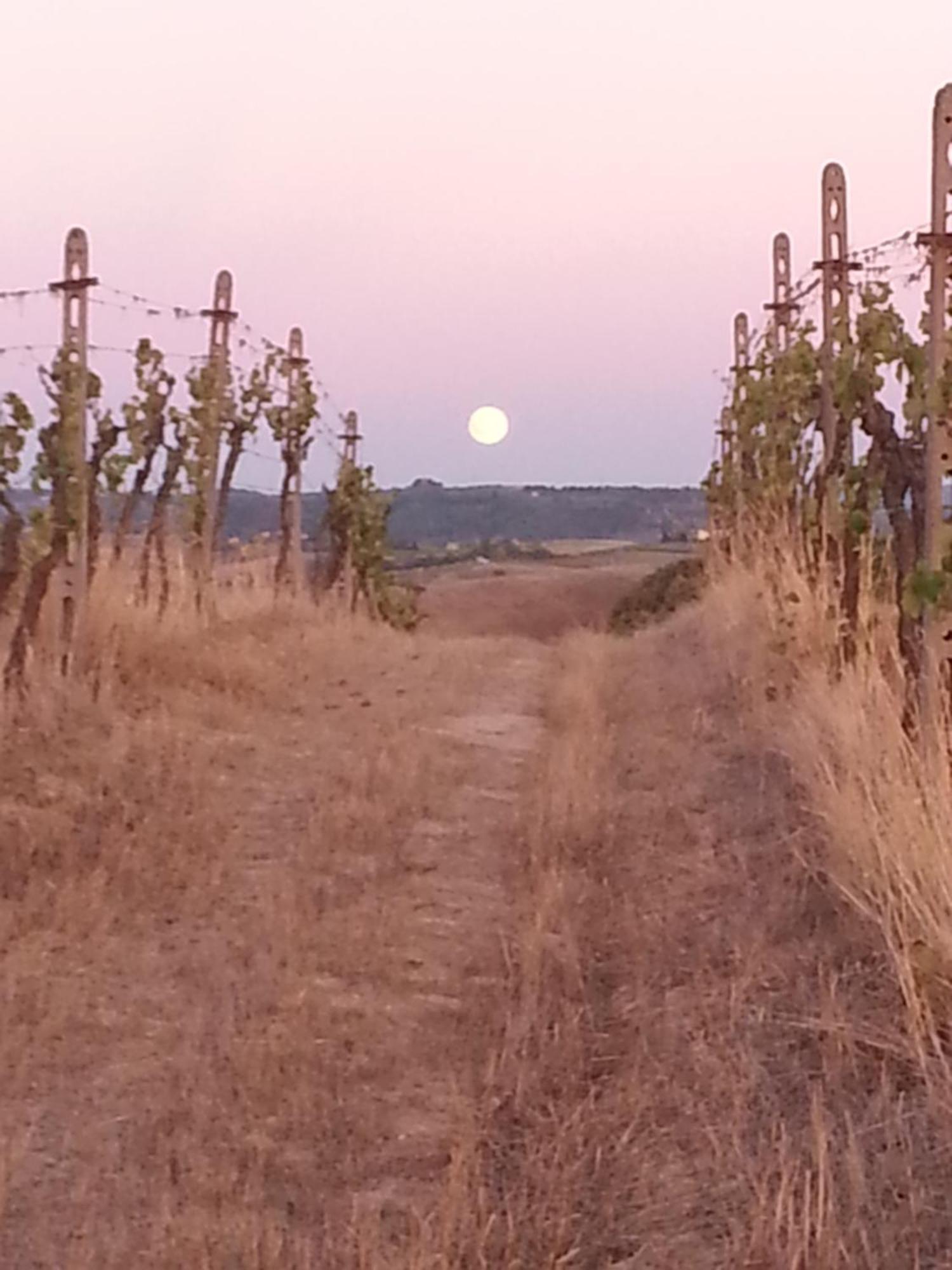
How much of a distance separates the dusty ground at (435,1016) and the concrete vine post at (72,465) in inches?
46.6

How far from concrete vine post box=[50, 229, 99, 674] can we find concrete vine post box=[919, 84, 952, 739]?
17.9 ft

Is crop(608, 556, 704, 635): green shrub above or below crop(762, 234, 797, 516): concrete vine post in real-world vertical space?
below

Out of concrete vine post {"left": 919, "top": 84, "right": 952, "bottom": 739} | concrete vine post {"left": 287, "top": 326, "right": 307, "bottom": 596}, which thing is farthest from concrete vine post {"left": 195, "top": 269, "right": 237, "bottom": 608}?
concrete vine post {"left": 919, "top": 84, "right": 952, "bottom": 739}

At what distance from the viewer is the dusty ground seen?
12.3 ft

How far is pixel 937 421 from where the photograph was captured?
6312 mm

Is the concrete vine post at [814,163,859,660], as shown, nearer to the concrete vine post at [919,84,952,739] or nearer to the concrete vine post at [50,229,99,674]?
the concrete vine post at [919,84,952,739]

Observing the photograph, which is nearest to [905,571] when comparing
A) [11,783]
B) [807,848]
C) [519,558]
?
[807,848]

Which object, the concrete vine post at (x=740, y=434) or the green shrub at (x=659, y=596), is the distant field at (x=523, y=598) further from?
the concrete vine post at (x=740, y=434)

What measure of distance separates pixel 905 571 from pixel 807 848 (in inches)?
74.0

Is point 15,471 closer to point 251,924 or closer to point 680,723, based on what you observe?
point 680,723

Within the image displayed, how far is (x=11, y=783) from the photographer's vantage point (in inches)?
295

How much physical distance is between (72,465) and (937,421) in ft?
18.1

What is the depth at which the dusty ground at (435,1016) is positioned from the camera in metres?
3.75

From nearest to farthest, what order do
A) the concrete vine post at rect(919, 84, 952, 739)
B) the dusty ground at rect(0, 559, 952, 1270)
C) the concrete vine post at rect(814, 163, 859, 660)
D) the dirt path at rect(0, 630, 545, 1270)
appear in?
the dusty ground at rect(0, 559, 952, 1270), the dirt path at rect(0, 630, 545, 1270), the concrete vine post at rect(919, 84, 952, 739), the concrete vine post at rect(814, 163, 859, 660)
